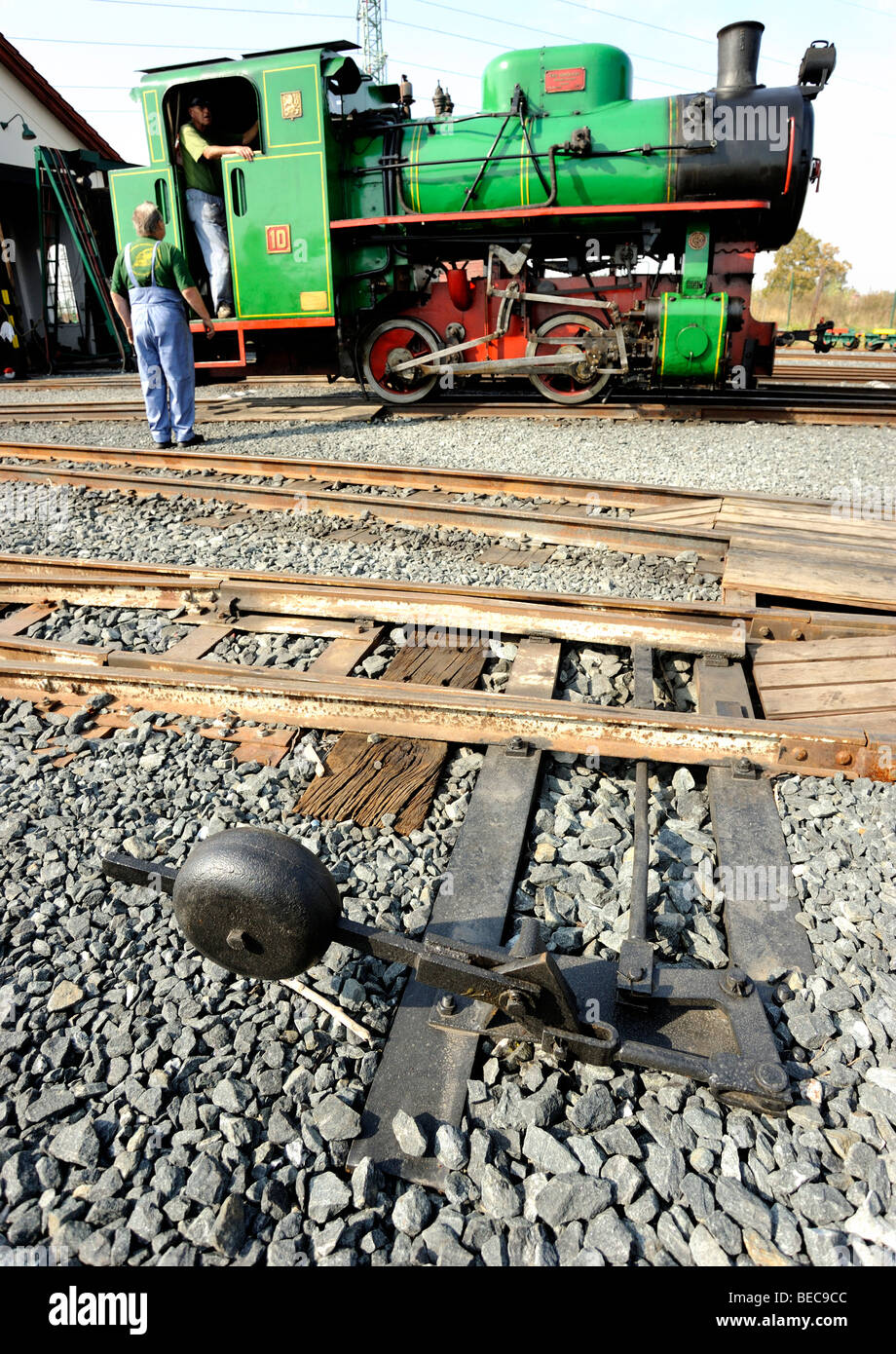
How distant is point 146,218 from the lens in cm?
688

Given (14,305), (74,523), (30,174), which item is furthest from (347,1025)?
(30,174)

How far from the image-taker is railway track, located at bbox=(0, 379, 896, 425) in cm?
855

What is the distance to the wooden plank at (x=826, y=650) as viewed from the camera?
10.9 feet

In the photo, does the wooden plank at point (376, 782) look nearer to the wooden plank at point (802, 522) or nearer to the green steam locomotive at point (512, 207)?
the wooden plank at point (802, 522)

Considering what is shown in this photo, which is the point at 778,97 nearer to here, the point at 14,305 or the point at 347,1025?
the point at 347,1025

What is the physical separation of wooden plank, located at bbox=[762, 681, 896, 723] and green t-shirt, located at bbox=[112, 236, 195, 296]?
6.37 m

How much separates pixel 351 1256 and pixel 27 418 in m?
10.3

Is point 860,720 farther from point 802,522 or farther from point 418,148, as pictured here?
point 418,148

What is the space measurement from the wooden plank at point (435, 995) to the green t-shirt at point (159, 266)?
20.2 feet

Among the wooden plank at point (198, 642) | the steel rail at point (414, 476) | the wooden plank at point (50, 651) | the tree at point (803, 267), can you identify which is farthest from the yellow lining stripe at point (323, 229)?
the tree at point (803, 267)

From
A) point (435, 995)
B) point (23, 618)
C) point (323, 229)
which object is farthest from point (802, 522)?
point (323, 229)

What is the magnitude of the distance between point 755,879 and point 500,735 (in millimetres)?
963

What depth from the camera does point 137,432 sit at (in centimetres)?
875

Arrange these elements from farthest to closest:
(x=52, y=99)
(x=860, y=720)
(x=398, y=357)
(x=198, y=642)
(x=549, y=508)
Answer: (x=52, y=99) → (x=398, y=357) → (x=549, y=508) → (x=198, y=642) → (x=860, y=720)
